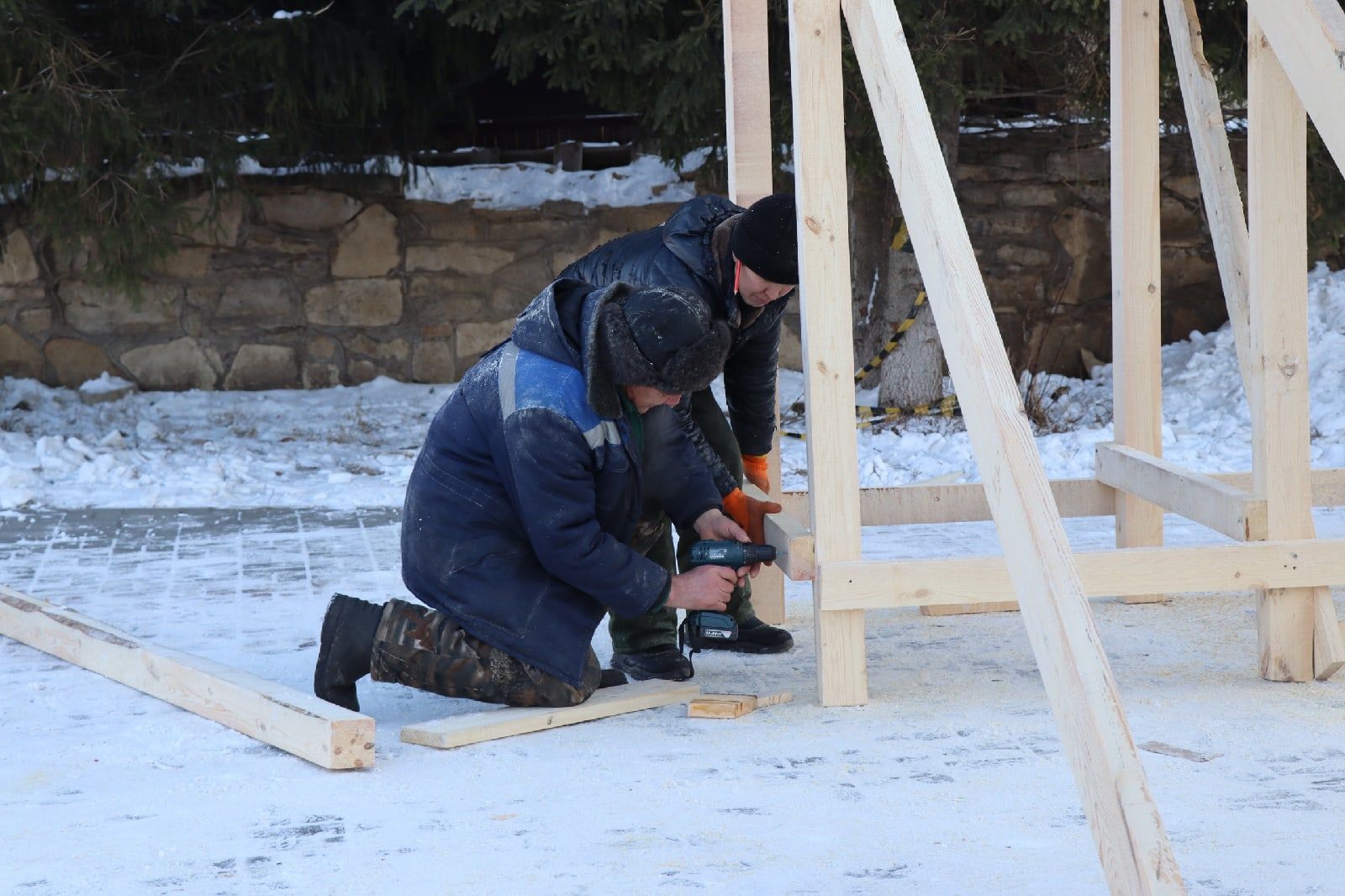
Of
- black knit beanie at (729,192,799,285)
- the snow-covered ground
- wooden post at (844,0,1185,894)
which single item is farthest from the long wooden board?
wooden post at (844,0,1185,894)

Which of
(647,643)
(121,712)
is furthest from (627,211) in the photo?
(121,712)

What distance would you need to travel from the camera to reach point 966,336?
7.60 ft

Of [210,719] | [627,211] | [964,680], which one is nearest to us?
[210,719]

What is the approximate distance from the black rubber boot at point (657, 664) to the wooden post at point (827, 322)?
41 centimetres

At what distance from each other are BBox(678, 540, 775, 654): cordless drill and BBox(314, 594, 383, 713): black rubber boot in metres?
0.73

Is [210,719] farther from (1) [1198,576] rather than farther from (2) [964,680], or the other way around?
(1) [1198,576]

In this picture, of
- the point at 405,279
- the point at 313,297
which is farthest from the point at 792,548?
the point at 313,297

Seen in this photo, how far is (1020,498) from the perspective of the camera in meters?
2.10

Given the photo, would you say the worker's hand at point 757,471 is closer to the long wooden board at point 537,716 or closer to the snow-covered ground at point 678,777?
the snow-covered ground at point 678,777

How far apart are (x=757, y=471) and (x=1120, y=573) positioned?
3.70 ft

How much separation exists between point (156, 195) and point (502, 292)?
208 centimetres

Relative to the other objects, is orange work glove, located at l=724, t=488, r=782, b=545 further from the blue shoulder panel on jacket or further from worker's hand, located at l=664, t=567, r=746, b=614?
the blue shoulder panel on jacket

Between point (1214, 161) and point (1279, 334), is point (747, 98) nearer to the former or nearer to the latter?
point (1214, 161)

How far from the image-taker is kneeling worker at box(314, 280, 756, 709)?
9.22ft
